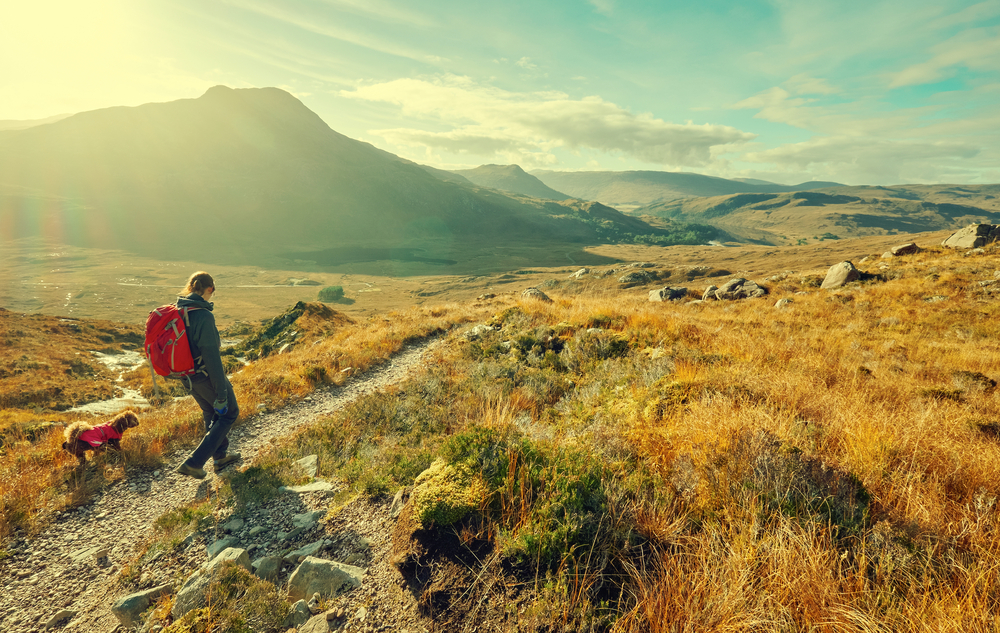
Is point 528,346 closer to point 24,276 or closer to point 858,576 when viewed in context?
point 858,576

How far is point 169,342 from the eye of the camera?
5836mm

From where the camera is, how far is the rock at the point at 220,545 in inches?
184

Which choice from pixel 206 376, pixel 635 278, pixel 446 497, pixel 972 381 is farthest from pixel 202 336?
pixel 635 278

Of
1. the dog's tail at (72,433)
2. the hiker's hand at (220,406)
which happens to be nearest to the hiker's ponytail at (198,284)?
the hiker's hand at (220,406)

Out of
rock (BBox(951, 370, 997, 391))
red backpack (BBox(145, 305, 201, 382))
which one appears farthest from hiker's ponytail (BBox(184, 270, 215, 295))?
rock (BBox(951, 370, 997, 391))

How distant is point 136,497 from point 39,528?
98 centimetres

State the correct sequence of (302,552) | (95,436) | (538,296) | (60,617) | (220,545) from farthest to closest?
1. (538,296)
2. (95,436)
3. (220,545)
4. (302,552)
5. (60,617)

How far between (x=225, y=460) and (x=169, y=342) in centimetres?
237

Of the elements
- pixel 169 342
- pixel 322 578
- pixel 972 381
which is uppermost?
pixel 169 342

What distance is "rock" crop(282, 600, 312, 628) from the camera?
3496mm

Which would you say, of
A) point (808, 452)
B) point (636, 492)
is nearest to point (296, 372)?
point (636, 492)

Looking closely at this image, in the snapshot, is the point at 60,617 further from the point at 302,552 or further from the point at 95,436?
the point at 95,436

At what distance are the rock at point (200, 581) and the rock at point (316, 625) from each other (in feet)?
3.81

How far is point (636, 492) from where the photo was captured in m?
3.53
